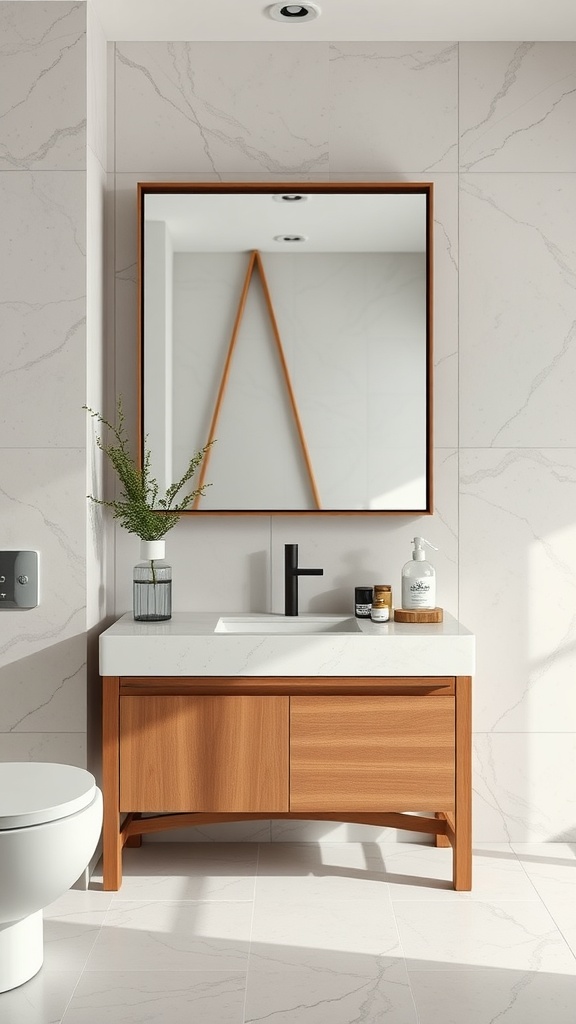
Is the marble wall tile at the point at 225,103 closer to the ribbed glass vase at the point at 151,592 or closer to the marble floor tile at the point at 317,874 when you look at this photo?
the ribbed glass vase at the point at 151,592

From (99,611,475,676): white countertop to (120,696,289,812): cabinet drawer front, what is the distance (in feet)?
0.29

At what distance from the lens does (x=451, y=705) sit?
2609mm

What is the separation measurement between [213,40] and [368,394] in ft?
3.89

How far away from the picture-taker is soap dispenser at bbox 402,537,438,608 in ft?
9.41

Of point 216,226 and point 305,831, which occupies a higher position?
point 216,226

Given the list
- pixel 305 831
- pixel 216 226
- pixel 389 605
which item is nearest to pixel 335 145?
pixel 216 226

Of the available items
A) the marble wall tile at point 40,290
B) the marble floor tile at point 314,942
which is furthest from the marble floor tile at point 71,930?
the marble wall tile at point 40,290

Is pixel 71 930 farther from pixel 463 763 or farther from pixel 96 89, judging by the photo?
pixel 96 89

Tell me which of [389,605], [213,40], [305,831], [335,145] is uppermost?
[213,40]

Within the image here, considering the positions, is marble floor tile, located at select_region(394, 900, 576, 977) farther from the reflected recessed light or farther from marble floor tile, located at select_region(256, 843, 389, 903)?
the reflected recessed light

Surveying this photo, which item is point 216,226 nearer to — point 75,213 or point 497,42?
point 75,213

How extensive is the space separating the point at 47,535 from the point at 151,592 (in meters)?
0.34

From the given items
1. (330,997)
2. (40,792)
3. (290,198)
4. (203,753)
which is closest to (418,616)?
(203,753)

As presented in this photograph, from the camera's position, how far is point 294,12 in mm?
2824
